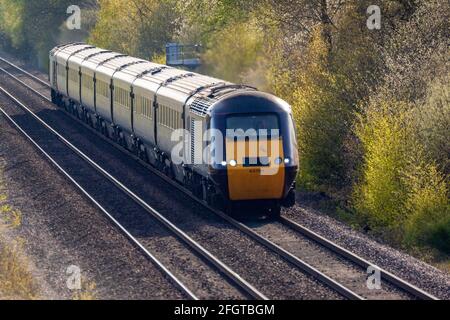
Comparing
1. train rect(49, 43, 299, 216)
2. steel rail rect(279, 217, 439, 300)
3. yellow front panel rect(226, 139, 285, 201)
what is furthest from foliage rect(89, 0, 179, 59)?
steel rail rect(279, 217, 439, 300)

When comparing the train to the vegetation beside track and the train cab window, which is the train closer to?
the train cab window

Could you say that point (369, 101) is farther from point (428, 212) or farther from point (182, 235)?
point (182, 235)

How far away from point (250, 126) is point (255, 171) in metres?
1.05

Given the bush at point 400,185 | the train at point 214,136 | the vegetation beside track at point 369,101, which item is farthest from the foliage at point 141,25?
the bush at point 400,185

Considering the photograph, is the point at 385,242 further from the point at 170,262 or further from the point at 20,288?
the point at 20,288

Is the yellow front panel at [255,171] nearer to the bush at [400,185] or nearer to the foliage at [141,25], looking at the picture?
the bush at [400,185]

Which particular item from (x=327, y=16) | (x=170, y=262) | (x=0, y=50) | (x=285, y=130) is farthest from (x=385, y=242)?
(x=0, y=50)

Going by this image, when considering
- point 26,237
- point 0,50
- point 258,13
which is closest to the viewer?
point 26,237

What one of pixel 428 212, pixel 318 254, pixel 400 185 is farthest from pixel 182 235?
pixel 400 185

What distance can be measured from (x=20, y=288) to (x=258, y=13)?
21686mm

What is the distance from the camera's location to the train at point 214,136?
74.4 ft

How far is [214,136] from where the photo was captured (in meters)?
22.7

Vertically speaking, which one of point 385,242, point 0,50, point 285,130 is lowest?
point 0,50

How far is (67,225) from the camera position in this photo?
22.9 metres
